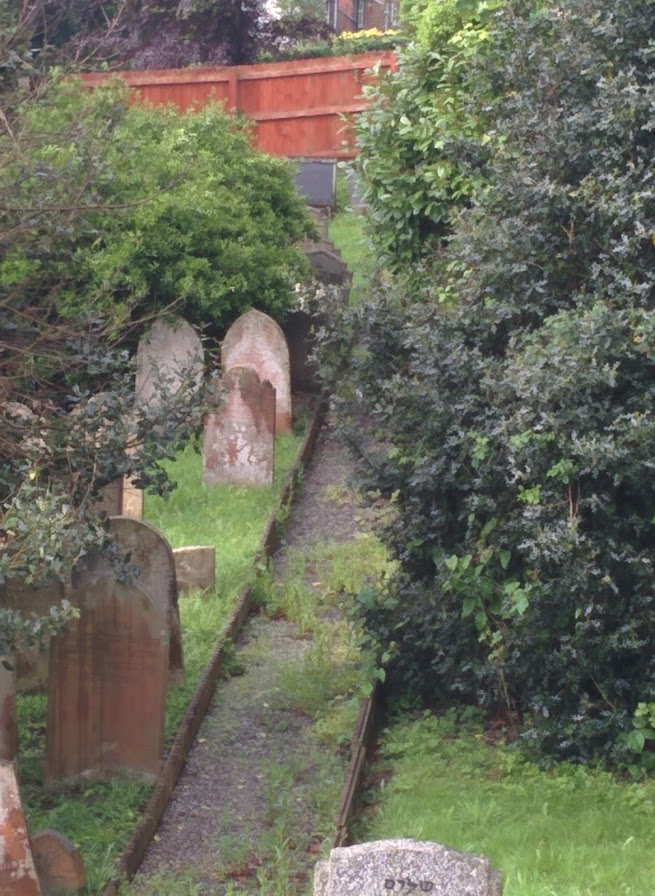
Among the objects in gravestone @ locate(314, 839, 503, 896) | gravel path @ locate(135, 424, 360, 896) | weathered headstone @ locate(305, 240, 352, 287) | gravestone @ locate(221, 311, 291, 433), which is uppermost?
weathered headstone @ locate(305, 240, 352, 287)

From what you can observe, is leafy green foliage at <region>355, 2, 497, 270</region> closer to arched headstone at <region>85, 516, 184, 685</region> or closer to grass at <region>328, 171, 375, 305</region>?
arched headstone at <region>85, 516, 184, 685</region>

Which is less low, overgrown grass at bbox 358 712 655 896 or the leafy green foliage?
the leafy green foliage

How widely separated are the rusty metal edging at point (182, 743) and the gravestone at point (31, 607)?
0.88 metres

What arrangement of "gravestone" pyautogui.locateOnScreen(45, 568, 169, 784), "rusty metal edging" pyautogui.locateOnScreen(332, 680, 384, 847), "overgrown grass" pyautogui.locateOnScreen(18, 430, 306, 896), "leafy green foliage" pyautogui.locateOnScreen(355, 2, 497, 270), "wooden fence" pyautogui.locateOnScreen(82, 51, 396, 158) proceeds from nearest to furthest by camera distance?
"rusty metal edging" pyautogui.locateOnScreen(332, 680, 384, 847) → "overgrown grass" pyautogui.locateOnScreen(18, 430, 306, 896) → "gravestone" pyautogui.locateOnScreen(45, 568, 169, 784) → "leafy green foliage" pyautogui.locateOnScreen(355, 2, 497, 270) → "wooden fence" pyautogui.locateOnScreen(82, 51, 396, 158)

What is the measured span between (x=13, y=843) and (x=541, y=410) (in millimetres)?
3097

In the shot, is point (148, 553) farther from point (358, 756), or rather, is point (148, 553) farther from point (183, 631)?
point (358, 756)

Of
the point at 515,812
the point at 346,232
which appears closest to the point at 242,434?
the point at 515,812

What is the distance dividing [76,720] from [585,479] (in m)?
2.81

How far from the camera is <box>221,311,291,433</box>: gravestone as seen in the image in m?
13.3

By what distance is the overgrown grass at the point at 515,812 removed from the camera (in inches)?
231

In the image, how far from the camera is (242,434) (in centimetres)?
1183

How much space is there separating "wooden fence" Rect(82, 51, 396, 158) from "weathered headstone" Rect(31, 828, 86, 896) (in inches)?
956

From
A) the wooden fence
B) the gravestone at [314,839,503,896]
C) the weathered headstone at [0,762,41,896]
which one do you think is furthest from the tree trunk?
the wooden fence

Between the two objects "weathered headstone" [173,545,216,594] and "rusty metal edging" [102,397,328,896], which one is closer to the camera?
"rusty metal edging" [102,397,328,896]
